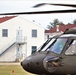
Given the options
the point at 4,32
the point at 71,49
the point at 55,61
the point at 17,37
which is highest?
the point at 71,49

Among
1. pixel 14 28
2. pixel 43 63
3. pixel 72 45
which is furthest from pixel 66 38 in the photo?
pixel 14 28

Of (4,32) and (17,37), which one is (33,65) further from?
(17,37)

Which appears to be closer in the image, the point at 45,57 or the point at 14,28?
the point at 45,57

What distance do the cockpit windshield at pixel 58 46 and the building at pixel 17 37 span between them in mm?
45048

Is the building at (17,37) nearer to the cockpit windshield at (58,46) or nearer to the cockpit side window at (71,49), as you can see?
the cockpit windshield at (58,46)

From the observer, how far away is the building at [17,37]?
187ft

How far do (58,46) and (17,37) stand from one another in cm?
4658

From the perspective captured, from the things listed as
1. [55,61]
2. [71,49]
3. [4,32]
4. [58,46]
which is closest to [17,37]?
[4,32]

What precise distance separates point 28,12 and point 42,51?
364 cm

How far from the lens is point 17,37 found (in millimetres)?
58281

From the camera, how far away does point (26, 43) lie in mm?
58750

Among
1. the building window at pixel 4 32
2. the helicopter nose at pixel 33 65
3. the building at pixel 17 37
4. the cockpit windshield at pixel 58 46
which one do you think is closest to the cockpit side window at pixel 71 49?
the cockpit windshield at pixel 58 46

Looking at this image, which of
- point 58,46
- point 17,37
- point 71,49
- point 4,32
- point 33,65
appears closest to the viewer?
point 33,65

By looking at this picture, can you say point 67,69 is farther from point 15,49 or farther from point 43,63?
point 15,49
